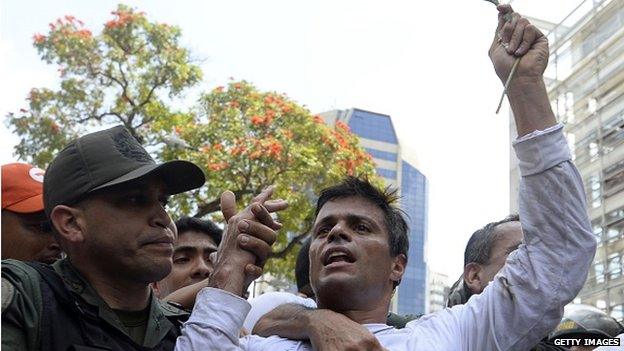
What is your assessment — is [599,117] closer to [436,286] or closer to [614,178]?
[614,178]

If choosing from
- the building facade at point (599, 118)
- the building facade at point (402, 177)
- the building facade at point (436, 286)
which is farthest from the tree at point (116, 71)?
the building facade at point (436, 286)

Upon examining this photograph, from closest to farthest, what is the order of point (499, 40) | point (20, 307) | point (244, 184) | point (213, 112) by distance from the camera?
point (20, 307) < point (499, 40) < point (244, 184) < point (213, 112)

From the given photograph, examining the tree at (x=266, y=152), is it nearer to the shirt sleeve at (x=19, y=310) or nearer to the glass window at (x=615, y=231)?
the glass window at (x=615, y=231)

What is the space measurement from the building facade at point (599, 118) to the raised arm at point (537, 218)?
1844 centimetres

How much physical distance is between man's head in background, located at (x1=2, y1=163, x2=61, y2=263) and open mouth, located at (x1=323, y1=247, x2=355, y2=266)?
1022 mm

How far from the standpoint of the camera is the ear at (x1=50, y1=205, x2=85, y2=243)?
8.71 ft

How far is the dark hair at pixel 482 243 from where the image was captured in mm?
3789

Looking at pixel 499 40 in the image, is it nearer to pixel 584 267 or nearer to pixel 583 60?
pixel 584 267

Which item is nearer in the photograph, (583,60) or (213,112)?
(213,112)

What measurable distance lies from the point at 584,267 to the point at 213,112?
1415cm

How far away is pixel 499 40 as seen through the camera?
2.67 meters

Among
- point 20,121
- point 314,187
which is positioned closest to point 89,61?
point 20,121

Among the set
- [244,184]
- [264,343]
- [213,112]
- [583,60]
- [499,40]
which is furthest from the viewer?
[583,60]

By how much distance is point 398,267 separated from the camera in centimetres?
321
